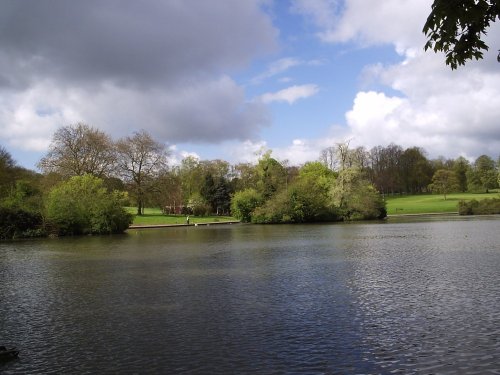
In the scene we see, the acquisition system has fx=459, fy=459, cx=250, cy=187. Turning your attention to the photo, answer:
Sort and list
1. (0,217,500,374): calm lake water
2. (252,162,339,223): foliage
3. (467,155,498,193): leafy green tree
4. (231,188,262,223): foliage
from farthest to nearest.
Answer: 1. (467,155,498,193): leafy green tree
2. (231,188,262,223): foliage
3. (252,162,339,223): foliage
4. (0,217,500,374): calm lake water

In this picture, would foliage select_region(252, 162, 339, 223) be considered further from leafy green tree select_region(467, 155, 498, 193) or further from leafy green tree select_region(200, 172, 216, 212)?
leafy green tree select_region(467, 155, 498, 193)

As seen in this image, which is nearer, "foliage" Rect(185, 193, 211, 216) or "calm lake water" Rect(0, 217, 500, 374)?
"calm lake water" Rect(0, 217, 500, 374)

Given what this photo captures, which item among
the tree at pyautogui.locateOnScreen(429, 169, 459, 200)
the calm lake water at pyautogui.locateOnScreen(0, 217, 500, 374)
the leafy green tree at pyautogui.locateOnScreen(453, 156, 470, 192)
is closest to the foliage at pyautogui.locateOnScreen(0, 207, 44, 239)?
the calm lake water at pyautogui.locateOnScreen(0, 217, 500, 374)

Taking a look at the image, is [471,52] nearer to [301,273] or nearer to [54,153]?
[301,273]

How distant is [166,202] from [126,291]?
59.4 meters

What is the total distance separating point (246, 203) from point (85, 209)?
28652mm

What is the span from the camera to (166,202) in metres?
74.4

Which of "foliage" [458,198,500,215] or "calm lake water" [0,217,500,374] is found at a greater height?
"foliage" [458,198,500,215]

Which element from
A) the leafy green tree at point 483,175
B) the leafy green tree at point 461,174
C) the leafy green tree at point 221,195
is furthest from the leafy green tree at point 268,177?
the leafy green tree at point 461,174

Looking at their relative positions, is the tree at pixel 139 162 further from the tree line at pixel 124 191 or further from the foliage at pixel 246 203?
the foliage at pixel 246 203

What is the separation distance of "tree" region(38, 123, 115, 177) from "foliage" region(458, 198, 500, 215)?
58.0 m

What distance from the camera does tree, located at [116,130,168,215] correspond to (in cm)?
7156

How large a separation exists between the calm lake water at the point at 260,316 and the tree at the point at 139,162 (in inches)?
1957

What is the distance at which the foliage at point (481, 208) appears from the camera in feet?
247
